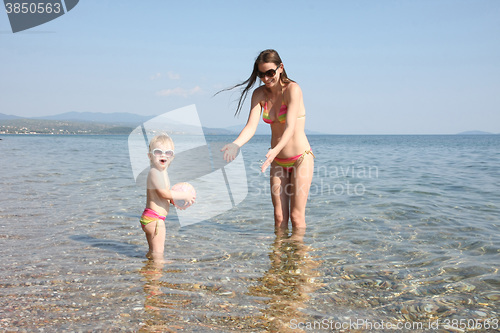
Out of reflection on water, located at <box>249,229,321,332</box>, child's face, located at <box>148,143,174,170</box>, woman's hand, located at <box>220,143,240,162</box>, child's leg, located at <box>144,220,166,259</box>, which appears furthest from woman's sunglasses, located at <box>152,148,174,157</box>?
reflection on water, located at <box>249,229,321,332</box>

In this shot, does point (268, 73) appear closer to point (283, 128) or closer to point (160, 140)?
point (283, 128)

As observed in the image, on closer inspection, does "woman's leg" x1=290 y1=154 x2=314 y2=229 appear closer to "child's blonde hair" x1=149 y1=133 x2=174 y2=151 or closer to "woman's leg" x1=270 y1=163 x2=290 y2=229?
"woman's leg" x1=270 y1=163 x2=290 y2=229

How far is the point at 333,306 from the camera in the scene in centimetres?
368

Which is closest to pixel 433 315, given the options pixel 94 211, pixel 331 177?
pixel 94 211

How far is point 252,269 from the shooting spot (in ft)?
15.4

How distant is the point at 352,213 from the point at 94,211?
206 inches

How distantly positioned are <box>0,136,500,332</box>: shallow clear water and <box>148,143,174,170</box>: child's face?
4.00 ft

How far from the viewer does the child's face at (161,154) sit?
4465 millimetres

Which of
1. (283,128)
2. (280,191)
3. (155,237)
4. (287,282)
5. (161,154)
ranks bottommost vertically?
(287,282)

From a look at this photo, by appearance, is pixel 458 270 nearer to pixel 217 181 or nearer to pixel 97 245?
pixel 97 245

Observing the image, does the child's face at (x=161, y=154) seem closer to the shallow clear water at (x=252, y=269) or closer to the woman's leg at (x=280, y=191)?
the shallow clear water at (x=252, y=269)

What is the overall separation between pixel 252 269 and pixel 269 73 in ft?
8.17

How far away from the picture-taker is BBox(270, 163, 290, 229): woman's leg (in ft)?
18.9

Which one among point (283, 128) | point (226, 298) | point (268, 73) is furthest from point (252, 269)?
point (268, 73)
